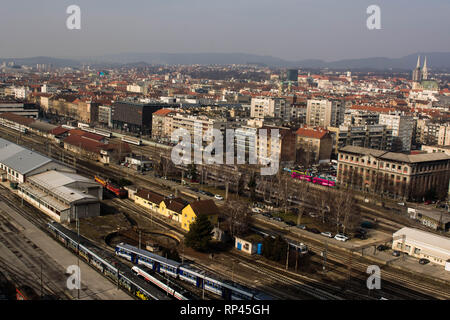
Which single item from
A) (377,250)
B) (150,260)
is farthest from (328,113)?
(150,260)

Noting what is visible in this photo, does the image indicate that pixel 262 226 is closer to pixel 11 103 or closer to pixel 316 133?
pixel 316 133

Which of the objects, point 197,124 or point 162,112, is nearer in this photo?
point 197,124

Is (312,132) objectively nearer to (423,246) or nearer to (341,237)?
(341,237)

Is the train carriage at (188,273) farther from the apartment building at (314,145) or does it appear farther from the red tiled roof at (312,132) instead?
the red tiled roof at (312,132)

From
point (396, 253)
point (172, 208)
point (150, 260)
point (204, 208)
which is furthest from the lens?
point (172, 208)

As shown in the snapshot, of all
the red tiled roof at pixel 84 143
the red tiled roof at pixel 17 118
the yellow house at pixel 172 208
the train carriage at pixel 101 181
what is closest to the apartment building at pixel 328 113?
the red tiled roof at pixel 84 143

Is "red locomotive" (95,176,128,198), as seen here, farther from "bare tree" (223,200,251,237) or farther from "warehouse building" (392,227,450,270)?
"warehouse building" (392,227,450,270)

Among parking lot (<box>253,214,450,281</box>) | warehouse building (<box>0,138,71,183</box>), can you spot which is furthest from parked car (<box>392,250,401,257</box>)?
warehouse building (<box>0,138,71,183</box>)

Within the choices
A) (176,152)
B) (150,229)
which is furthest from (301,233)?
(176,152)
